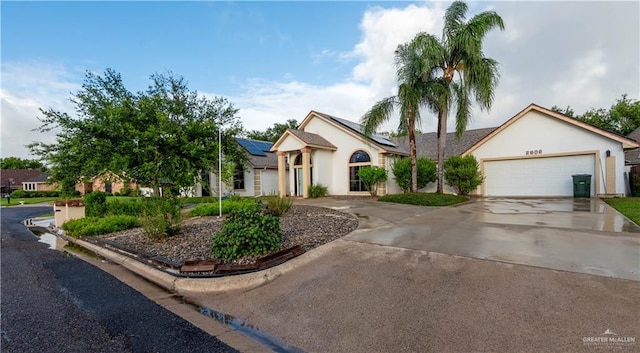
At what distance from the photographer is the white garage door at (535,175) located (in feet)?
50.7

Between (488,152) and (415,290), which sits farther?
(488,152)

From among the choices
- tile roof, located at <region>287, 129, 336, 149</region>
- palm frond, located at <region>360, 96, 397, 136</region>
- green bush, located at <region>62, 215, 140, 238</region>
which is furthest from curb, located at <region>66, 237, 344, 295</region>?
tile roof, located at <region>287, 129, 336, 149</region>

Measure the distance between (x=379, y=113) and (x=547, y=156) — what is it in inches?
397

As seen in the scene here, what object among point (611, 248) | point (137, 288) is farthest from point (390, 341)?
point (611, 248)

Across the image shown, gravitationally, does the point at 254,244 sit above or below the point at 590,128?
below

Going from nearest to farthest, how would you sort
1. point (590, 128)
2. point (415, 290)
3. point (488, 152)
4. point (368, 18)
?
point (415, 290)
point (368, 18)
point (590, 128)
point (488, 152)

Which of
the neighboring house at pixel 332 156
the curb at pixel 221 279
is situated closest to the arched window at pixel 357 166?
the neighboring house at pixel 332 156

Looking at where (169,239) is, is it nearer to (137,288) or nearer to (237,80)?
(137,288)

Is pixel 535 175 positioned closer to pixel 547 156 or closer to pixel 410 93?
pixel 547 156

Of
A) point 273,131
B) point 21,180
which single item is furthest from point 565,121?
point 21,180

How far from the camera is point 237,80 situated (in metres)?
16.2

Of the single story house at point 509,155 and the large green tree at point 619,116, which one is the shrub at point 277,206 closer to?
the single story house at point 509,155

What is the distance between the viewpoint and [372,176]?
17.0 meters

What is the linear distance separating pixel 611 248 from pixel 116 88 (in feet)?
60.4
